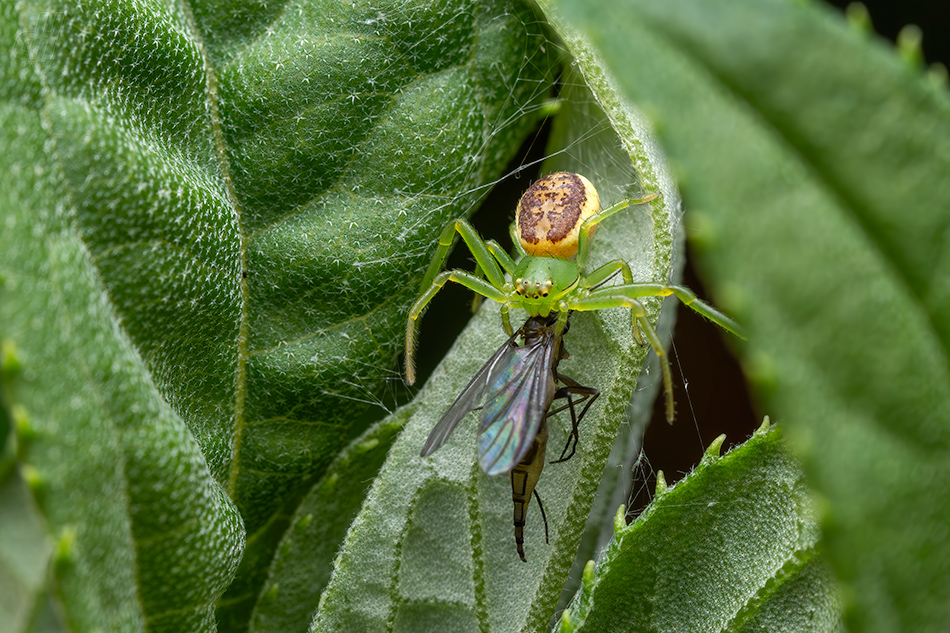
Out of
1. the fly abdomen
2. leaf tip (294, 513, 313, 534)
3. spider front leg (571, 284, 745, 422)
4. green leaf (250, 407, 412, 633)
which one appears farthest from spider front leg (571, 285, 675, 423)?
leaf tip (294, 513, 313, 534)

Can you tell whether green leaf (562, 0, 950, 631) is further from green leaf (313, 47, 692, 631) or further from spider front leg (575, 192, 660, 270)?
spider front leg (575, 192, 660, 270)

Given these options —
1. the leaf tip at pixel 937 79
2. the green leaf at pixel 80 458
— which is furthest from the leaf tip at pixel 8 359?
the leaf tip at pixel 937 79

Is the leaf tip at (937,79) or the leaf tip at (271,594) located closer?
the leaf tip at (937,79)

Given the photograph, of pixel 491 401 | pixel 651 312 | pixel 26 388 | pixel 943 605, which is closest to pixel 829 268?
pixel 943 605

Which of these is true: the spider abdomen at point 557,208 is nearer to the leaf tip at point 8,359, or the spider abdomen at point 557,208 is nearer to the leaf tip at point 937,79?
the leaf tip at point 937,79

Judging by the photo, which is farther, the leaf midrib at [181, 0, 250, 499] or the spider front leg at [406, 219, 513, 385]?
the spider front leg at [406, 219, 513, 385]

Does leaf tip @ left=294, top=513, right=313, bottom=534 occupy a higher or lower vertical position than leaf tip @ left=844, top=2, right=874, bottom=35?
lower

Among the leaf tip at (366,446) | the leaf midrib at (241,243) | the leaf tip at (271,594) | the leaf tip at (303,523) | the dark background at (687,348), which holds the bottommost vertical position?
the dark background at (687,348)
